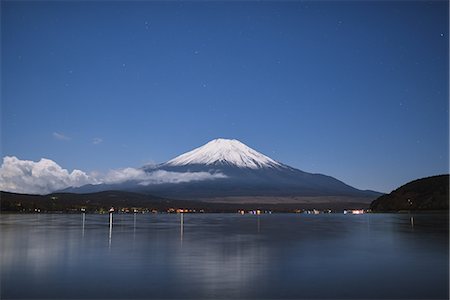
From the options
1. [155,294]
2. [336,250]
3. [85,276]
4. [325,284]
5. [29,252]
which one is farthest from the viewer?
[336,250]

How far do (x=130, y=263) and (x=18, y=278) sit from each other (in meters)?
5.53

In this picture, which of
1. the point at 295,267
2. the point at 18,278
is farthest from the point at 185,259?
the point at 18,278

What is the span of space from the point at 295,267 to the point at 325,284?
14.2 ft

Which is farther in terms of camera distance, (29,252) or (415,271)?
(29,252)

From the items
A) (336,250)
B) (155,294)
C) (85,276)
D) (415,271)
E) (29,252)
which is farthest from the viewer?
(336,250)

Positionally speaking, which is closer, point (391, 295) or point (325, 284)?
point (391, 295)

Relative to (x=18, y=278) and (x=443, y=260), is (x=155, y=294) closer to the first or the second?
(x=18, y=278)

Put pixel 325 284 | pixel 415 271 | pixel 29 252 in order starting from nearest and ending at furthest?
pixel 325 284 → pixel 415 271 → pixel 29 252

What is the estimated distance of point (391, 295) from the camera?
602 inches

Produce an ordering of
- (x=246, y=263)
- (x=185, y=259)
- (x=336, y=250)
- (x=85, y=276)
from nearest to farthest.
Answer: (x=85, y=276), (x=246, y=263), (x=185, y=259), (x=336, y=250)

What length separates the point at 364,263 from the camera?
925 inches

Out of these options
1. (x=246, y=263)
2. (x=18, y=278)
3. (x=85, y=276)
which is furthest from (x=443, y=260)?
(x=18, y=278)

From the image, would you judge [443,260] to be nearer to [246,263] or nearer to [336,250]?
[336,250]

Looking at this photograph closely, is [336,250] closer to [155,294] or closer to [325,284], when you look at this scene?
[325,284]
